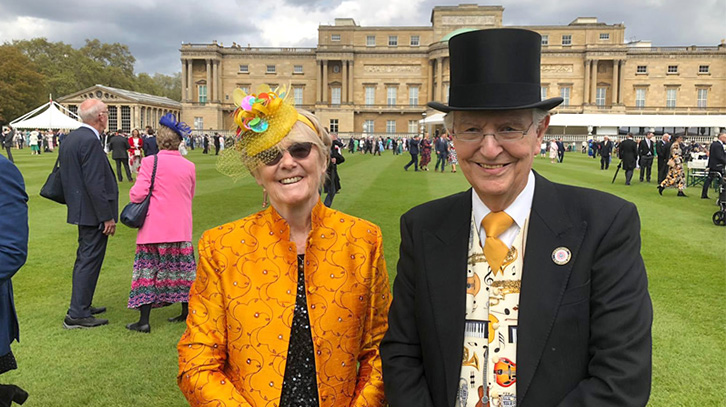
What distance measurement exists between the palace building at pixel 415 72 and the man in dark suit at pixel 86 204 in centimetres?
6426

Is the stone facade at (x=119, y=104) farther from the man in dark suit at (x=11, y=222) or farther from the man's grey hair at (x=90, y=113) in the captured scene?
the man in dark suit at (x=11, y=222)

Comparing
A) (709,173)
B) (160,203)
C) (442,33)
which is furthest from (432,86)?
(160,203)

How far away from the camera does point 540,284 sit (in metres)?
1.80

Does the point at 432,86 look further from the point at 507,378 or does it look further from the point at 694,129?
the point at 507,378

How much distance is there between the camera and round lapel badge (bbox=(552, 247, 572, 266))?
71.1 inches

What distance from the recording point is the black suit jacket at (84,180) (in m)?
5.73

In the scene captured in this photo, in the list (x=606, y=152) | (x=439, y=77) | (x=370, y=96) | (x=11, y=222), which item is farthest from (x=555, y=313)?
(x=370, y=96)

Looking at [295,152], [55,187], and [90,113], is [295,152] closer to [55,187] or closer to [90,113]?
[90,113]

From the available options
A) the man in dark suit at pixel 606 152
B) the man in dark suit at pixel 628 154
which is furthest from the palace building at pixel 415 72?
the man in dark suit at pixel 628 154

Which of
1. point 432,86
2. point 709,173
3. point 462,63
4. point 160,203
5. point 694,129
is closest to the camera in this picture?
point 462,63

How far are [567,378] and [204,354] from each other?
1.34 meters

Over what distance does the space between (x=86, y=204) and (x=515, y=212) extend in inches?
204

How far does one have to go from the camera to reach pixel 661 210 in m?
14.0

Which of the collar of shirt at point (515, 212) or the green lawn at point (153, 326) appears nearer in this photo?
the collar of shirt at point (515, 212)
